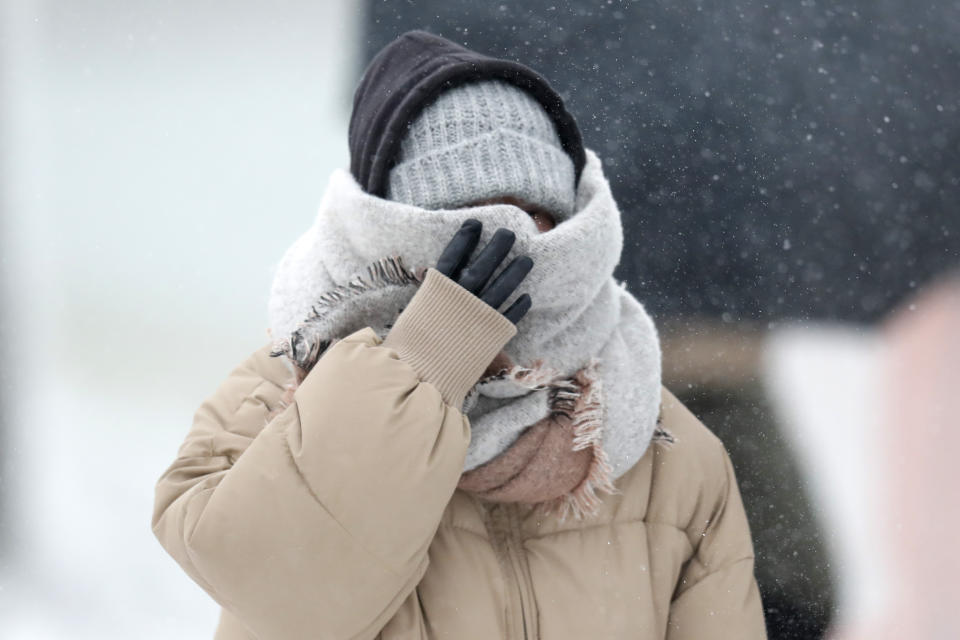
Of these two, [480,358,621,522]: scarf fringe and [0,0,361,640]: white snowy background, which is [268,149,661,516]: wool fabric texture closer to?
[480,358,621,522]: scarf fringe

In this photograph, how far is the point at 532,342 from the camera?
0.93 meters

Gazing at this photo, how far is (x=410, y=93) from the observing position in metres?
0.88

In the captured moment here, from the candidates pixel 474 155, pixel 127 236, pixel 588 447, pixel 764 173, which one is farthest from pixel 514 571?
pixel 127 236

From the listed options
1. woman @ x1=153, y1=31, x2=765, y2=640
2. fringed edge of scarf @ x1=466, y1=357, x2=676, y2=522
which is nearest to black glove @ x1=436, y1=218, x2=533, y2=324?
woman @ x1=153, y1=31, x2=765, y2=640

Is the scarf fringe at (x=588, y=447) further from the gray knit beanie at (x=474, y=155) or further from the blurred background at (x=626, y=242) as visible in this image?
the blurred background at (x=626, y=242)

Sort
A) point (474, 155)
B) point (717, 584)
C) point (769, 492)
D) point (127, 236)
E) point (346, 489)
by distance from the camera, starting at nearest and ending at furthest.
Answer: point (346, 489) < point (474, 155) < point (717, 584) < point (769, 492) < point (127, 236)

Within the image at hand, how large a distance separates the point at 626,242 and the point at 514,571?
788 millimetres

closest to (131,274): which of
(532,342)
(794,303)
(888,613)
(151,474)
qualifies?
(151,474)

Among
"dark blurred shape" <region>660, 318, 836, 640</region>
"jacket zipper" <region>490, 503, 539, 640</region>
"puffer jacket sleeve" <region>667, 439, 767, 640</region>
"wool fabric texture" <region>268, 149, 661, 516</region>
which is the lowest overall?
"dark blurred shape" <region>660, 318, 836, 640</region>

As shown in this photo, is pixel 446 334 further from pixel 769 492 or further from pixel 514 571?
pixel 769 492

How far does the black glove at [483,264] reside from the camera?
81 centimetres

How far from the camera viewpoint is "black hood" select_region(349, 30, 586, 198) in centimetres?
88

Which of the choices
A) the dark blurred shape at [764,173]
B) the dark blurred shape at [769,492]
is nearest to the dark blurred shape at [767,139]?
the dark blurred shape at [764,173]

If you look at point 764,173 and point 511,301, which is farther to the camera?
point 764,173
